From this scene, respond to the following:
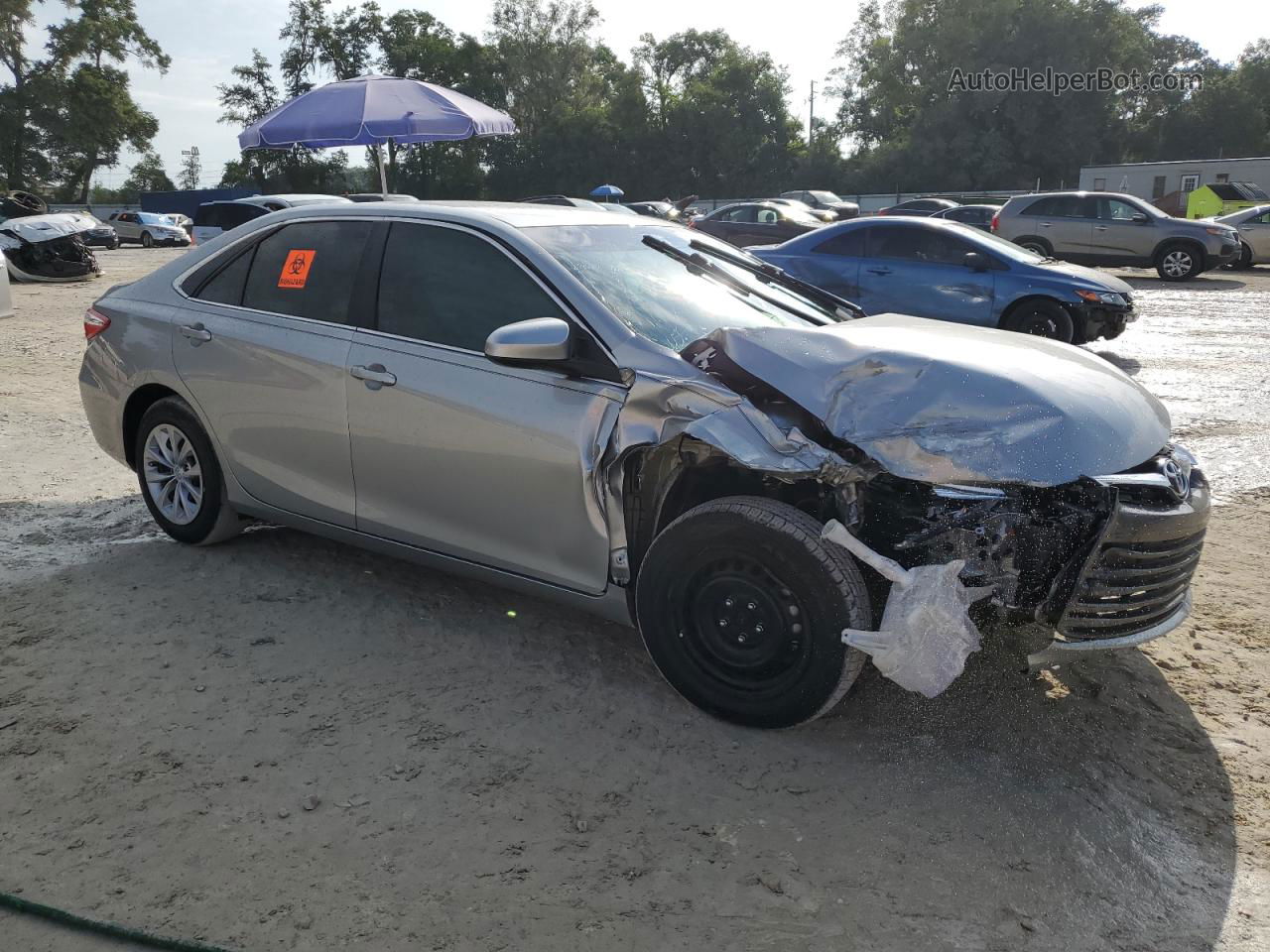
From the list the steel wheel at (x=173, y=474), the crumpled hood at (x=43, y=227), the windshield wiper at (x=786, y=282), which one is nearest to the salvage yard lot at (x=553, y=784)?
the steel wheel at (x=173, y=474)

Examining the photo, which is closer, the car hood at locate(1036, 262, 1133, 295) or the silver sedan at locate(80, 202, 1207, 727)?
the silver sedan at locate(80, 202, 1207, 727)

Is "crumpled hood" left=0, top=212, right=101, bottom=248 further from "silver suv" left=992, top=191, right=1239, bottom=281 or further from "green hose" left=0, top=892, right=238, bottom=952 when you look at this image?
"green hose" left=0, top=892, right=238, bottom=952

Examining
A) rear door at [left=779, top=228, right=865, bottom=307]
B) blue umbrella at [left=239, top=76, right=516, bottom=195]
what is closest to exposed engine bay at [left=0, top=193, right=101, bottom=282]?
blue umbrella at [left=239, top=76, right=516, bottom=195]

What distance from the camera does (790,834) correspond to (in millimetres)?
2717

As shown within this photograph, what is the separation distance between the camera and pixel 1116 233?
1820 centimetres

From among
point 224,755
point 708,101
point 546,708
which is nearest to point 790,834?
point 546,708

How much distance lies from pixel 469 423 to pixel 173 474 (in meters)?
1.94

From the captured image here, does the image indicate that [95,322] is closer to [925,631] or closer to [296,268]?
[296,268]

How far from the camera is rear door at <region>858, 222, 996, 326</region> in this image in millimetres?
10203

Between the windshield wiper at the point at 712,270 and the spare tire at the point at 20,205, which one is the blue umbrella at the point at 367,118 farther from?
the spare tire at the point at 20,205

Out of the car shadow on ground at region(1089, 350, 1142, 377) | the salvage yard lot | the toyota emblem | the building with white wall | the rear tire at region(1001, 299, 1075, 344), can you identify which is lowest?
the salvage yard lot

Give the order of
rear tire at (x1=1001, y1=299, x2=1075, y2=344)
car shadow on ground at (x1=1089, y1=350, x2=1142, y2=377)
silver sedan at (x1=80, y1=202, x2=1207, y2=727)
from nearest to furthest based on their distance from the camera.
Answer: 1. silver sedan at (x1=80, y1=202, x2=1207, y2=727)
2. car shadow on ground at (x1=1089, y1=350, x2=1142, y2=377)
3. rear tire at (x1=1001, y1=299, x2=1075, y2=344)

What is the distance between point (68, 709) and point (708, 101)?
6205cm

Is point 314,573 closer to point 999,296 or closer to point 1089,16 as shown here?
point 999,296
